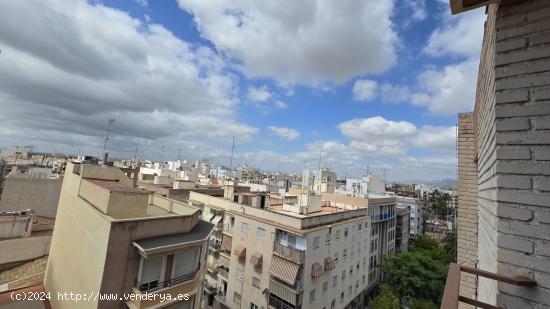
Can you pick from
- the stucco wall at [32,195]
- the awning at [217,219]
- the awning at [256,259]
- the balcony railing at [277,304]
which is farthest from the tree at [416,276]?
the stucco wall at [32,195]

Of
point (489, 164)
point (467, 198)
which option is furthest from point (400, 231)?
point (489, 164)

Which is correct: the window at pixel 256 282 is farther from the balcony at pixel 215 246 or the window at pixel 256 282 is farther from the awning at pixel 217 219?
the awning at pixel 217 219

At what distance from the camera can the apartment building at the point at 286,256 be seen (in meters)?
17.3

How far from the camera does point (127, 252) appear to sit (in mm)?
8758

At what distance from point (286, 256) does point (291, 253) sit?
49 centimetres

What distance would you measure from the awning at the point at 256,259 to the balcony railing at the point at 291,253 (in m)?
1.59

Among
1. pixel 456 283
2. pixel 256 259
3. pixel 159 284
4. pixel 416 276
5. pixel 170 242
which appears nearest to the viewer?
pixel 456 283

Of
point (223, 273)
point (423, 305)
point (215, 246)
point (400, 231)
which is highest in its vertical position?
point (400, 231)

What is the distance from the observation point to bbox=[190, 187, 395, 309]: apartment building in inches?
680

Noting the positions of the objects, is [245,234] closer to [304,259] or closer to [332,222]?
[304,259]

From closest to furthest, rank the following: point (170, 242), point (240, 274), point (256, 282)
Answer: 1. point (170, 242)
2. point (256, 282)
3. point (240, 274)

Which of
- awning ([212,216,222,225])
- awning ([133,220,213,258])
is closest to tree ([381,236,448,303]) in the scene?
awning ([212,216,222,225])

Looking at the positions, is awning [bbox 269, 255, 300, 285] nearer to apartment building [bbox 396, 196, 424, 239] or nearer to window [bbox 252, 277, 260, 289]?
window [bbox 252, 277, 260, 289]

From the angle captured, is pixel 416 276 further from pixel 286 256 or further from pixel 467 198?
pixel 467 198
